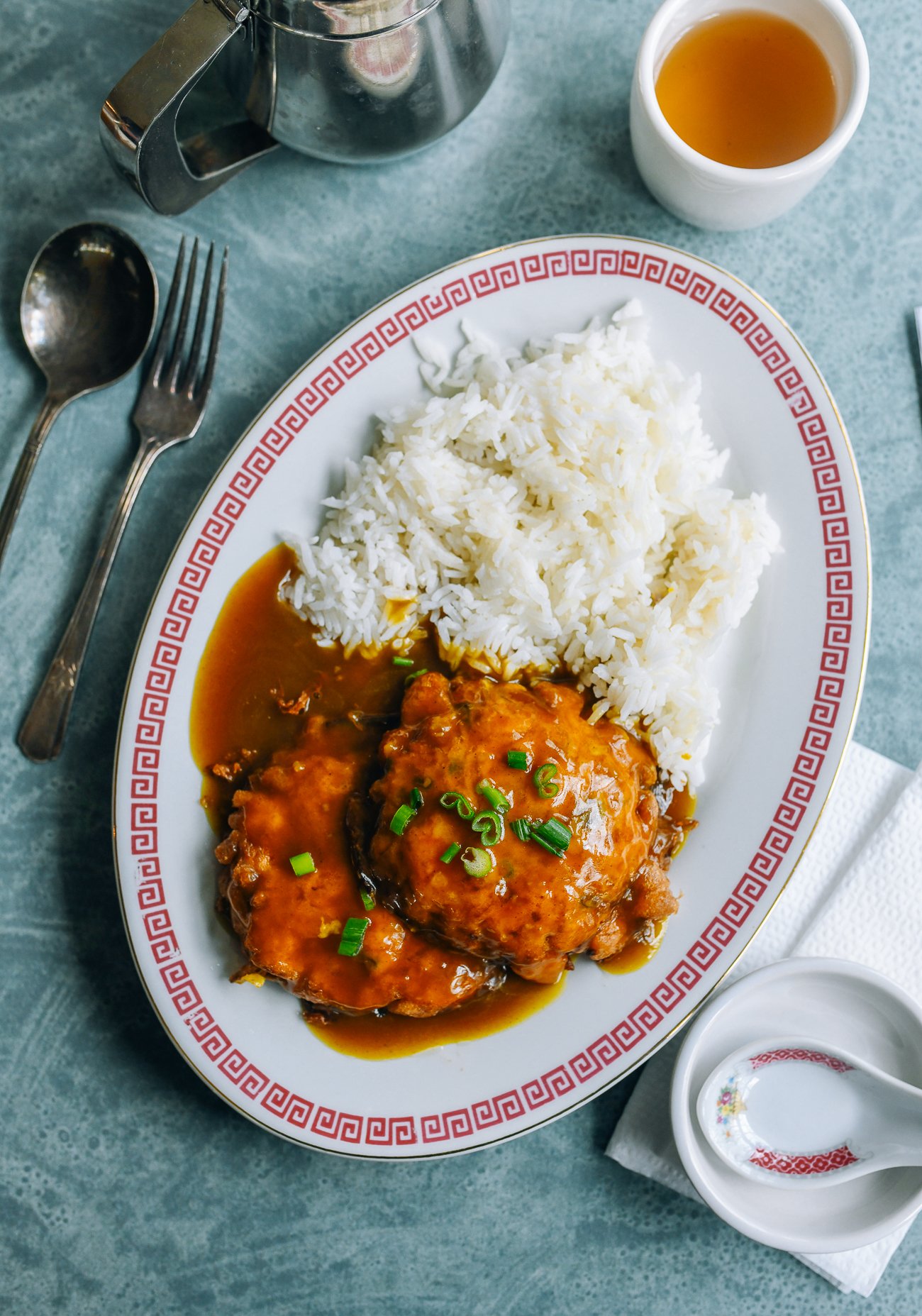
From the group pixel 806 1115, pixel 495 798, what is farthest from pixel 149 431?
pixel 806 1115

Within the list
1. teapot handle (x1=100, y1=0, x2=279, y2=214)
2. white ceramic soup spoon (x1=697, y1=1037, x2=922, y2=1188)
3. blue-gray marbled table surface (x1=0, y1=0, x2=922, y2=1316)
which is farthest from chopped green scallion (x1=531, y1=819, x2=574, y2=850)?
teapot handle (x1=100, y1=0, x2=279, y2=214)

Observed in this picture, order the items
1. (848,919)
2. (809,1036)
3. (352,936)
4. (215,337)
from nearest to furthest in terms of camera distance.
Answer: (352,936) < (809,1036) < (848,919) < (215,337)

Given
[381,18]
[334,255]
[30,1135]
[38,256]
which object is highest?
[381,18]

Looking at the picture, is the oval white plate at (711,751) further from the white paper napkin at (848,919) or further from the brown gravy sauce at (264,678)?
the white paper napkin at (848,919)

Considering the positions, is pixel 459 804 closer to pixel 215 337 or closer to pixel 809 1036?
pixel 809 1036

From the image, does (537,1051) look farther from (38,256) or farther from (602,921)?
(38,256)

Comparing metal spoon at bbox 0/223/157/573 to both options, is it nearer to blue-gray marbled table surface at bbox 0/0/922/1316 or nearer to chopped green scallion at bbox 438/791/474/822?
blue-gray marbled table surface at bbox 0/0/922/1316

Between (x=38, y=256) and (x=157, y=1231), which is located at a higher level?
(x=38, y=256)

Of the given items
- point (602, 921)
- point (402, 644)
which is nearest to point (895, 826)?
point (602, 921)
